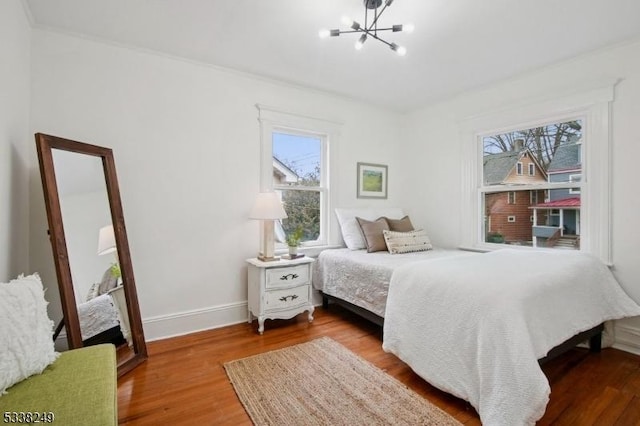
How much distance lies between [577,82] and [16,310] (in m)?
4.11

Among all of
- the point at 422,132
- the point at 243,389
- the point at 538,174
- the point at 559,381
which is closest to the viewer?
the point at 243,389

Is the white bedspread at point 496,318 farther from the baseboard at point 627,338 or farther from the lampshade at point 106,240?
the lampshade at point 106,240

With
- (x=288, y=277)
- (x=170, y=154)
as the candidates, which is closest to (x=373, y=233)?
(x=288, y=277)

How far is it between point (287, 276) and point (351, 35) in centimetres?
212

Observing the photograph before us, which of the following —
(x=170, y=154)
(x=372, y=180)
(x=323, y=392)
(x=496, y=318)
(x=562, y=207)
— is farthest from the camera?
(x=372, y=180)

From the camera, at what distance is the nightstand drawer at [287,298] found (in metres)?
2.82

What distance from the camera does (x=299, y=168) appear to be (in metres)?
3.54

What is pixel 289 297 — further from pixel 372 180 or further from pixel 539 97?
pixel 539 97

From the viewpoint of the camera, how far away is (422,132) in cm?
408

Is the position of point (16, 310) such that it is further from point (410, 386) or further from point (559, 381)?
point (559, 381)

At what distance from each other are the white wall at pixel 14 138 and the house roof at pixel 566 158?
421 cm

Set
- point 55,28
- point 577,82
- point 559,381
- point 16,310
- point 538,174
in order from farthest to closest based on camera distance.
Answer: point 538,174, point 577,82, point 55,28, point 559,381, point 16,310

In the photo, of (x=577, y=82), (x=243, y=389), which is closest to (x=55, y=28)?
(x=243, y=389)

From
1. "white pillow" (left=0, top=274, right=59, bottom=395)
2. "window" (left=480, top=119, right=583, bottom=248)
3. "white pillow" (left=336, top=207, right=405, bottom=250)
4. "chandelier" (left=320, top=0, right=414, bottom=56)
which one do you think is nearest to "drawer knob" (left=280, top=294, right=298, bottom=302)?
"white pillow" (left=336, top=207, right=405, bottom=250)
